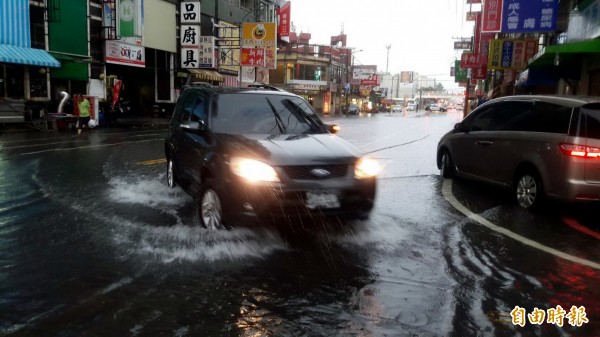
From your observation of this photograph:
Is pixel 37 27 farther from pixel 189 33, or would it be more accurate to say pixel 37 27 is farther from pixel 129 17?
pixel 189 33

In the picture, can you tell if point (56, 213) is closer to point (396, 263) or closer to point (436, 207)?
point (396, 263)

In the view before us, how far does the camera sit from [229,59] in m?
38.0

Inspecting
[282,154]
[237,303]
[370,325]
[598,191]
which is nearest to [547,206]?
[598,191]

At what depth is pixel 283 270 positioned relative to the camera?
455 cm

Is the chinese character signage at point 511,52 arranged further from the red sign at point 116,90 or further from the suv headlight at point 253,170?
the suv headlight at point 253,170

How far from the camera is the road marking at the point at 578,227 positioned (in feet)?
20.1

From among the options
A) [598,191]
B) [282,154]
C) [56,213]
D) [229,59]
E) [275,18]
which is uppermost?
[275,18]

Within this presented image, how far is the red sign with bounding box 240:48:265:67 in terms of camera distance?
3572 cm

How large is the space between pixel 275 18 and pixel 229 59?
545 inches

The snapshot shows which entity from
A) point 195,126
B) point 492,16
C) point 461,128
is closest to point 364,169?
point 195,126

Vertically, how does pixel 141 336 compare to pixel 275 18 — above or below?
below

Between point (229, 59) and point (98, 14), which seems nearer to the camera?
point (98, 14)

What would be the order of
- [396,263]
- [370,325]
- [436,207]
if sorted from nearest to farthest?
1. [370,325]
2. [396,263]
3. [436,207]

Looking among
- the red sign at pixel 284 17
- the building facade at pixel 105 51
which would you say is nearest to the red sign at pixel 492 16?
the building facade at pixel 105 51
